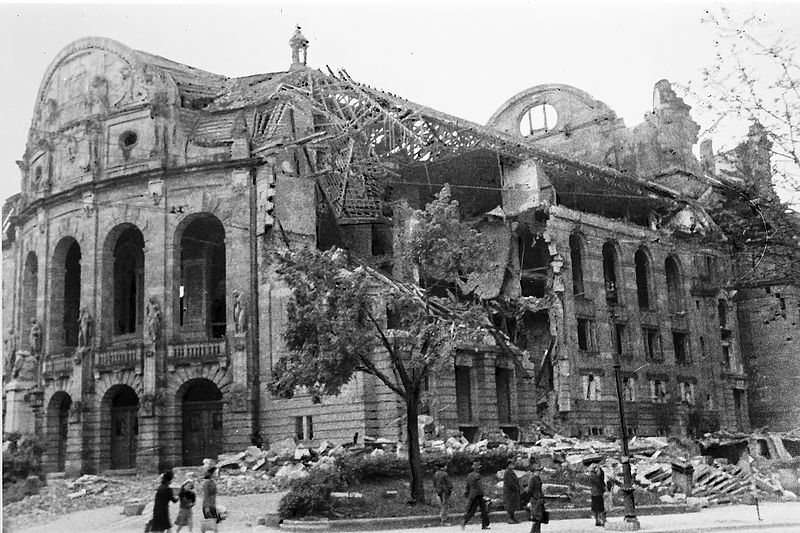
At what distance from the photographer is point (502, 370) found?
41125 mm

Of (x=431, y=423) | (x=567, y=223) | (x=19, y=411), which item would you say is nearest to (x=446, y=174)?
(x=567, y=223)

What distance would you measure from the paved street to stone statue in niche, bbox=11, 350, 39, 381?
14217 mm

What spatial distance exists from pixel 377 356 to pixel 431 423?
3.43 m

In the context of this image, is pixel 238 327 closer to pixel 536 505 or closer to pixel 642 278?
pixel 536 505

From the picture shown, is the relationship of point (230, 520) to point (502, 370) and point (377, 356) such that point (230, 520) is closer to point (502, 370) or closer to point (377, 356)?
point (377, 356)

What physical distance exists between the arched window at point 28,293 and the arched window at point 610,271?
27.7 m

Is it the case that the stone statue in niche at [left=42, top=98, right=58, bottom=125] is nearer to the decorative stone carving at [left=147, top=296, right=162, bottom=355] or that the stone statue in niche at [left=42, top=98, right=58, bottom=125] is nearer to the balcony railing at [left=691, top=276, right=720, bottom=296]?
the decorative stone carving at [left=147, top=296, right=162, bottom=355]

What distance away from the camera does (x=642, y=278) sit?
51094 millimetres

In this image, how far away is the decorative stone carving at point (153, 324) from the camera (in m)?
38.0

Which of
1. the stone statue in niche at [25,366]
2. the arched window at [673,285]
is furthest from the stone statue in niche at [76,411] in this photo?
the arched window at [673,285]

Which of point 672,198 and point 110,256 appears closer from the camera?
point 110,256

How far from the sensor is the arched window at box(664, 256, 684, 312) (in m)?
51.1

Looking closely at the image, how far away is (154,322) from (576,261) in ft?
69.2

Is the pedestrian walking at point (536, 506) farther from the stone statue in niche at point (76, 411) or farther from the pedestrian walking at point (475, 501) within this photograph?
the stone statue in niche at point (76, 411)
